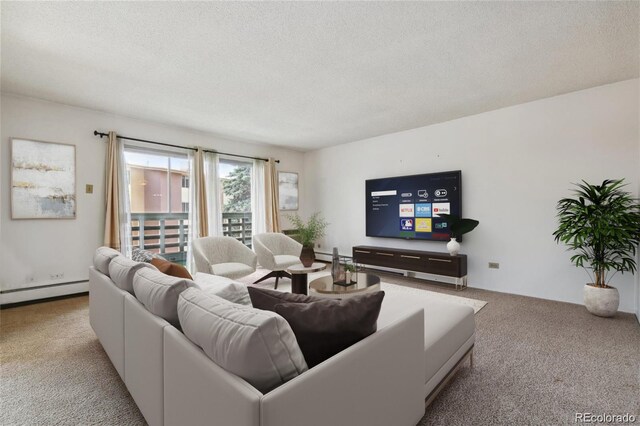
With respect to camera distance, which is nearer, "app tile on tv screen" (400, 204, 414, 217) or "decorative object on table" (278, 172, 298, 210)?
"app tile on tv screen" (400, 204, 414, 217)

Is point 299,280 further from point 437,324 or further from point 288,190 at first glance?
point 288,190

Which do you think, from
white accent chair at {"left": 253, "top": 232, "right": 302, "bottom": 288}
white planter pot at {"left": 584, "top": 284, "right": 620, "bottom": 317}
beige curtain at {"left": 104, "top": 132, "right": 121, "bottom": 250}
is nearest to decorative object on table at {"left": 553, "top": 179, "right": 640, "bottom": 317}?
white planter pot at {"left": 584, "top": 284, "right": 620, "bottom": 317}

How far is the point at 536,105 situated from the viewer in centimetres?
391

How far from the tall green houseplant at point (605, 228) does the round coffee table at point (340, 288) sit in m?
2.30

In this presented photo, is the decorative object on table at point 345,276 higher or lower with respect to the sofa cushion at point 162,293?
lower

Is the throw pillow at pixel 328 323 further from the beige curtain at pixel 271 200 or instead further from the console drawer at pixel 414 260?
the beige curtain at pixel 271 200

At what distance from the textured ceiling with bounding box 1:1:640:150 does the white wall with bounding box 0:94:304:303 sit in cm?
25

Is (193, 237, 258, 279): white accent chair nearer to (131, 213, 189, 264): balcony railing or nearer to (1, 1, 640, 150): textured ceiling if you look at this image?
(131, 213, 189, 264): balcony railing

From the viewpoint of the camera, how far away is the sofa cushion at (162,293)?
1419 mm

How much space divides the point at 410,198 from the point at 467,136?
4.19 ft

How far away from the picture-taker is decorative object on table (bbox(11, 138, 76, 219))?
362 cm

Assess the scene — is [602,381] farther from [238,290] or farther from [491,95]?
[491,95]

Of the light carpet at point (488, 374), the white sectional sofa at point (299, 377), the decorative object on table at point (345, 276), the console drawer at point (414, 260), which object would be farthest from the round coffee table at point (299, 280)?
the console drawer at point (414, 260)

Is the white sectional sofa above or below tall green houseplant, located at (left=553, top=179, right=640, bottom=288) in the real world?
below
